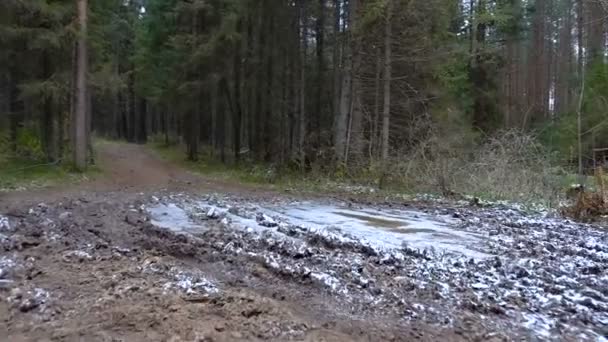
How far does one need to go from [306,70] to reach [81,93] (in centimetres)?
953

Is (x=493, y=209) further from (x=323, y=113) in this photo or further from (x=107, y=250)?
(x=323, y=113)

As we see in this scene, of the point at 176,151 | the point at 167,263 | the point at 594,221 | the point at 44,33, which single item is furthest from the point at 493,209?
Result: the point at 176,151

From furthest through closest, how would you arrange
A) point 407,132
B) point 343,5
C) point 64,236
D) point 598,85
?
point 598,85 < point 343,5 < point 407,132 < point 64,236

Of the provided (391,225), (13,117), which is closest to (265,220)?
(391,225)

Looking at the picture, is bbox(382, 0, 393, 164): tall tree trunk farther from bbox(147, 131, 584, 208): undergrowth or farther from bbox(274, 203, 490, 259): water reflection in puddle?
bbox(274, 203, 490, 259): water reflection in puddle

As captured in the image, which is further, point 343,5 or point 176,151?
point 176,151

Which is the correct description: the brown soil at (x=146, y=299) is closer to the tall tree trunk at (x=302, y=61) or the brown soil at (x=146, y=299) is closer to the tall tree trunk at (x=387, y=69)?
the tall tree trunk at (x=387, y=69)

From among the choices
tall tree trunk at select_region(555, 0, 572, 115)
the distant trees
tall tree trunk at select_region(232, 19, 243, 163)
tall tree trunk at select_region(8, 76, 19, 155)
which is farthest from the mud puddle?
tall tree trunk at select_region(555, 0, 572, 115)

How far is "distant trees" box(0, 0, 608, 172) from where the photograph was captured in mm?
17172

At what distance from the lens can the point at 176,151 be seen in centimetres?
3241

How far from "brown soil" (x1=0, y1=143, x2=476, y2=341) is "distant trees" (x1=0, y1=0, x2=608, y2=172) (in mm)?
10286

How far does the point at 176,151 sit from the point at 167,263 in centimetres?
2769

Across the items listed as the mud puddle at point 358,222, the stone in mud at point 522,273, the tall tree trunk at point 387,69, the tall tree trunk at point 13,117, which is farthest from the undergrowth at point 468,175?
the tall tree trunk at point 13,117

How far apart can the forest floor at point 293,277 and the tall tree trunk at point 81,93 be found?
27.2ft
